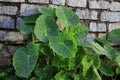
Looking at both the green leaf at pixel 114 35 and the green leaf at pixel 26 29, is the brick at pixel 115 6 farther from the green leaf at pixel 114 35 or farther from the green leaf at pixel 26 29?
the green leaf at pixel 26 29

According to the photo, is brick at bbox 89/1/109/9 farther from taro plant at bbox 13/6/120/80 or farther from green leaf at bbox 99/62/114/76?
green leaf at bbox 99/62/114/76

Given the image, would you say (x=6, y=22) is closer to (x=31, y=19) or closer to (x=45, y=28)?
(x=31, y=19)

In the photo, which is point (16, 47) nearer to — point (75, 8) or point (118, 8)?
point (75, 8)

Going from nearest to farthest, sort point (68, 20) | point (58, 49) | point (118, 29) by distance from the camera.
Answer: point (58, 49) → point (68, 20) → point (118, 29)

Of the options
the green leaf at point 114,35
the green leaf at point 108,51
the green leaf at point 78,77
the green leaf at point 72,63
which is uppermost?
the green leaf at point 114,35

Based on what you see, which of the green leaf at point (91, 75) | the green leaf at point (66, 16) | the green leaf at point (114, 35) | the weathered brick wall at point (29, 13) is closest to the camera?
the green leaf at point (91, 75)

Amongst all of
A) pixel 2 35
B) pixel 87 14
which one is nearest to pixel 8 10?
pixel 2 35

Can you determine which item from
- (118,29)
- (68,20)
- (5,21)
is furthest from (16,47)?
(118,29)

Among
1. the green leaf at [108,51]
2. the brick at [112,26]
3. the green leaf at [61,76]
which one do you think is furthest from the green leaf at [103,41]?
the green leaf at [61,76]
